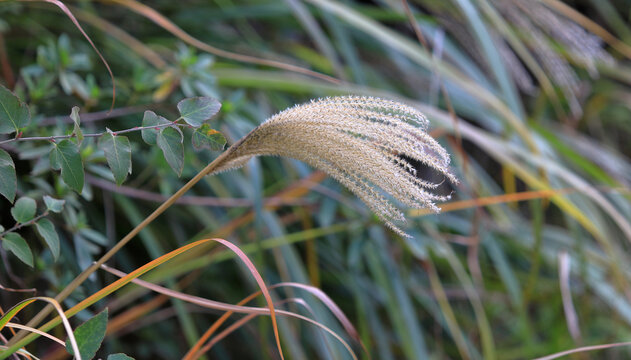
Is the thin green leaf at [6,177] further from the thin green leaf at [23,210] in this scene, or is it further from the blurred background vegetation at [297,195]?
the blurred background vegetation at [297,195]

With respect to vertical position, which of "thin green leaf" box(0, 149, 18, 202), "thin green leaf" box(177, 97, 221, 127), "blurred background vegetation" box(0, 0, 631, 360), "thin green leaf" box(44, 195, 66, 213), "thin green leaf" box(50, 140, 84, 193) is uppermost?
"thin green leaf" box(177, 97, 221, 127)

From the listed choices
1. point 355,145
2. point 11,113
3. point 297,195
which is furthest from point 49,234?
point 297,195

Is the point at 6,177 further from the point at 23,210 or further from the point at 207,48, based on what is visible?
the point at 207,48

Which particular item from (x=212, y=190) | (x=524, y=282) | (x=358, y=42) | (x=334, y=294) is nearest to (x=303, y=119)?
(x=212, y=190)

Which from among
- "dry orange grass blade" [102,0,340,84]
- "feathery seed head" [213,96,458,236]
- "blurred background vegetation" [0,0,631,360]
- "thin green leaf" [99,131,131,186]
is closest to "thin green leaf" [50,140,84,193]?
"thin green leaf" [99,131,131,186]

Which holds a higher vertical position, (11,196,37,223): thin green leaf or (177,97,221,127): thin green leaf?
(177,97,221,127): thin green leaf

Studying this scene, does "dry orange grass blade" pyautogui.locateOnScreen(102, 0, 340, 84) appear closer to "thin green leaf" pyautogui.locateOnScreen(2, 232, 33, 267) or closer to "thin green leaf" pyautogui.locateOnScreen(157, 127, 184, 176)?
"thin green leaf" pyautogui.locateOnScreen(157, 127, 184, 176)

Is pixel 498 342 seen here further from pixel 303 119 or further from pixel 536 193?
pixel 303 119
